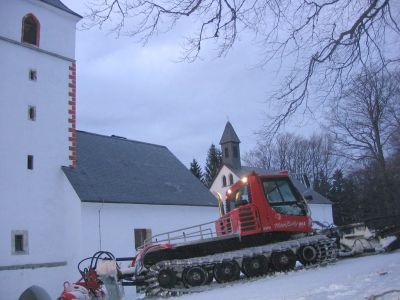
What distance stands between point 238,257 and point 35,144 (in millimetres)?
13467

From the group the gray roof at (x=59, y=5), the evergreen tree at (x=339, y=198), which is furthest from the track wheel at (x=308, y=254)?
the evergreen tree at (x=339, y=198)

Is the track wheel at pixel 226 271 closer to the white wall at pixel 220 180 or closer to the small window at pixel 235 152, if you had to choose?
the white wall at pixel 220 180

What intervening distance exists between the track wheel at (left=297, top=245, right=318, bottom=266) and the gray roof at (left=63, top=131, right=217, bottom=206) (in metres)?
12.3

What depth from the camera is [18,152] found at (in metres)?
23.0

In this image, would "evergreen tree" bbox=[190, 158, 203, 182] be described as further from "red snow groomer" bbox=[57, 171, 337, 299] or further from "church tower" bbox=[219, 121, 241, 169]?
"red snow groomer" bbox=[57, 171, 337, 299]

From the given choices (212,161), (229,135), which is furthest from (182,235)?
(212,161)

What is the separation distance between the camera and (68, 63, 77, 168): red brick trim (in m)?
25.5

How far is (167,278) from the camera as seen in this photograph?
1394 centimetres

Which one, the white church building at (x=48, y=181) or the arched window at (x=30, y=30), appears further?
the arched window at (x=30, y=30)

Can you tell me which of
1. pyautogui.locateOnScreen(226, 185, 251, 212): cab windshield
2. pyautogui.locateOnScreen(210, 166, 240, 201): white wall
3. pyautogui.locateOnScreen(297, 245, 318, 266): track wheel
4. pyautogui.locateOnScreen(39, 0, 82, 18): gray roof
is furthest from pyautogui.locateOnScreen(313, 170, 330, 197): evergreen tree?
pyautogui.locateOnScreen(297, 245, 318, 266): track wheel

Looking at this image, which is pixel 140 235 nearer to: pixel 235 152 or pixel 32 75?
pixel 32 75

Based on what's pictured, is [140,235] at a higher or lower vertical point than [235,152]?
lower

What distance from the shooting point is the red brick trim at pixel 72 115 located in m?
25.5

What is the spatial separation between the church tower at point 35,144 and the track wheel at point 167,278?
33.6 feet
